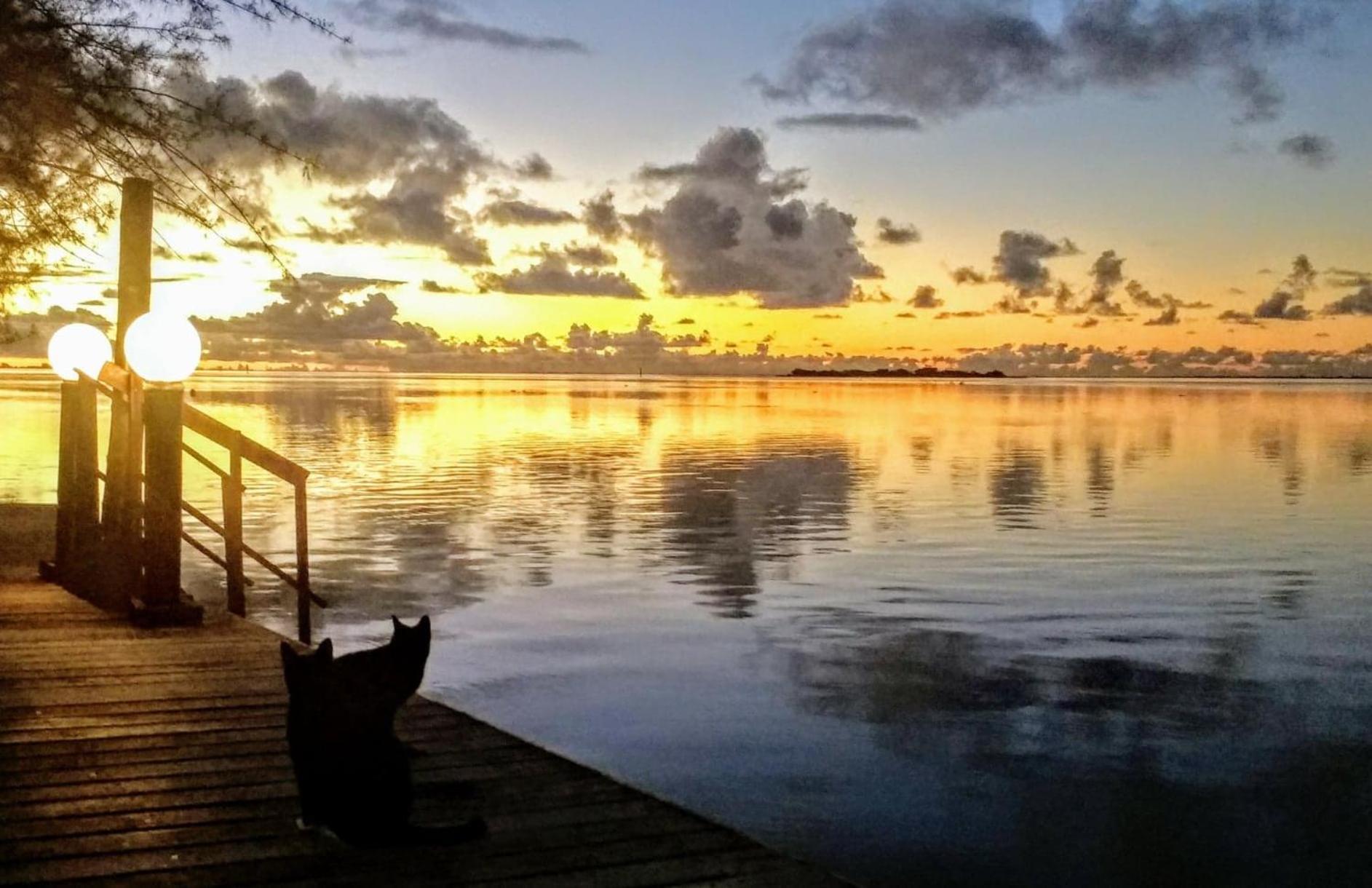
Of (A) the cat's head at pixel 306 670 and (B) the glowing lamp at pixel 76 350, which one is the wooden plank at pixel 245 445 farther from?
(A) the cat's head at pixel 306 670

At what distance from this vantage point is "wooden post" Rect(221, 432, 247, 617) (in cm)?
1115

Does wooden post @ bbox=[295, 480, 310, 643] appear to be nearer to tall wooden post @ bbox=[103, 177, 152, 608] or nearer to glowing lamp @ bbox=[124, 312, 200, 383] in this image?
tall wooden post @ bbox=[103, 177, 152, 608]

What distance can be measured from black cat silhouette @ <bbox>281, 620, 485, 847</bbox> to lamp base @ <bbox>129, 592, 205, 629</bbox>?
16.5 ft

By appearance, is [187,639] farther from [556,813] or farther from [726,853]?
[726,853]

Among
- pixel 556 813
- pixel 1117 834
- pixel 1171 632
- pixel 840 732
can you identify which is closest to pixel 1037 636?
pixel 1171 632

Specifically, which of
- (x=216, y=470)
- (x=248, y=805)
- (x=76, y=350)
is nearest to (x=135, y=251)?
(x=76, y=350)

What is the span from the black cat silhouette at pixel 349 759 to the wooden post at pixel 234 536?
20.1ft

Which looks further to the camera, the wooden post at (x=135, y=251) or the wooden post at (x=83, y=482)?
the wooden post at (x=83, y=482)

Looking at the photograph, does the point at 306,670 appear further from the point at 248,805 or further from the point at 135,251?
the point at 135,251

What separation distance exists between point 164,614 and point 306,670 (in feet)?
17.0

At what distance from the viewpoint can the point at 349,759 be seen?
5121mm

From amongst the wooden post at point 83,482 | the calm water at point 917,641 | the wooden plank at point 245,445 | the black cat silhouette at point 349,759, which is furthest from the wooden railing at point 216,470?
the black cat silhouette at point 349,759

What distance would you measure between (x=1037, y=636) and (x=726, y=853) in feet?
34.1

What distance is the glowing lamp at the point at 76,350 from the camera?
11.7m
